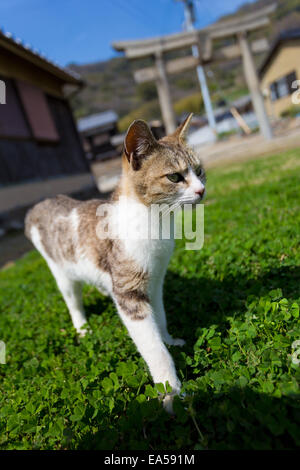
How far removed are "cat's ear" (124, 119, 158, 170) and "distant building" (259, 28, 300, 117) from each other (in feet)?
91.7

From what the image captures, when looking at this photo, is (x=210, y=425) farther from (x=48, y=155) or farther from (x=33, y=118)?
(x=48, y=155)

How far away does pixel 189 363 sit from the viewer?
245 cm

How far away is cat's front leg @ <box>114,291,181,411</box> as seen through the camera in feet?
7.79

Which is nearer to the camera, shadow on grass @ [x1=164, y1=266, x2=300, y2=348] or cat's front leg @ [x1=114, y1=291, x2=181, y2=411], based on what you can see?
cat's front leg @ [x1=114, y1=291, x2=181, y2=411]

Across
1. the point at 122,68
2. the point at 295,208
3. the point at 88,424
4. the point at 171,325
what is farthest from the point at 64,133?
the point at 122,68

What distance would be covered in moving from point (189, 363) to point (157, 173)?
1.47 metres

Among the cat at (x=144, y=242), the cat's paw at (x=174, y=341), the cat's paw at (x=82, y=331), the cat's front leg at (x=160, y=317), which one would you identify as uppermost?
the cat at (x=144, y=242)

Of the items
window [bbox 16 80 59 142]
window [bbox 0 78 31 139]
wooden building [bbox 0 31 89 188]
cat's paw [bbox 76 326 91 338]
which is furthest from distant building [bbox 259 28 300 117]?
cat's paw [bbox 76 326 91 338]

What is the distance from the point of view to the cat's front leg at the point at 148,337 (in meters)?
2.38

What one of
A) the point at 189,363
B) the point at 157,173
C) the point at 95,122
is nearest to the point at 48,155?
the point at 157,173

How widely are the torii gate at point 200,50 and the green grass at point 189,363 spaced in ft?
43.1

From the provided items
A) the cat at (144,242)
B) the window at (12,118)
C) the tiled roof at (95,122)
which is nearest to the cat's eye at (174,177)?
the cat at (144,242)

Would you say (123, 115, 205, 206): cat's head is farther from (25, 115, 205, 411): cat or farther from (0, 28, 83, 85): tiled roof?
(0, 28, 83, 85): tiled roof

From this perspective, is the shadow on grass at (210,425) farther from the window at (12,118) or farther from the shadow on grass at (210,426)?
the window at (12,118)
